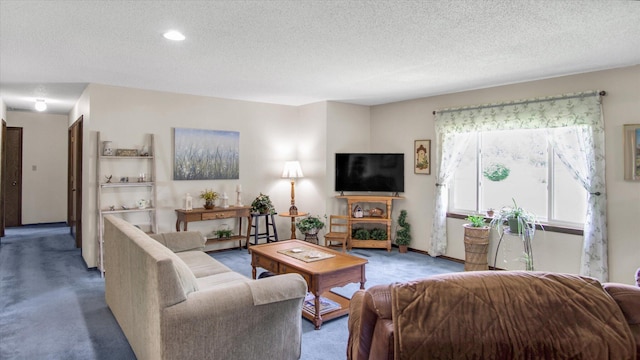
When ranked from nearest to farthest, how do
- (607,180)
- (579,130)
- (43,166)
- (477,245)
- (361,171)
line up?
(607,180)
(579,130)
(477,245)
(361,171)
(43,166)

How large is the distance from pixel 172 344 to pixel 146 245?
2.10 feet

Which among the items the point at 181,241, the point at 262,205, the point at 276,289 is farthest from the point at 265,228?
the point at 276,289

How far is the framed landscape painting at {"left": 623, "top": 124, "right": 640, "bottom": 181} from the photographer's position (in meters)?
3.73

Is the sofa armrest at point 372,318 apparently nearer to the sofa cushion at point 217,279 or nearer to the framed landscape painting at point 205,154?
the sofa cushion at point 217,279

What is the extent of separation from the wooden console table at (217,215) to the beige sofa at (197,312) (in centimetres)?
240

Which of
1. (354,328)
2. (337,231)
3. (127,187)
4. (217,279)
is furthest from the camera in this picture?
(337,231)

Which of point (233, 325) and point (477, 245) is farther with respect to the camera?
point (477, 245)

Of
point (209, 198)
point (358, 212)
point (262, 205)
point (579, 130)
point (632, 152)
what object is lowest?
point (358, 212)

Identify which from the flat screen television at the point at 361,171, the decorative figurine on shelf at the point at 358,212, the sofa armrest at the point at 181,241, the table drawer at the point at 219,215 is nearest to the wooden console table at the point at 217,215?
the table drawer at the point at 219,215

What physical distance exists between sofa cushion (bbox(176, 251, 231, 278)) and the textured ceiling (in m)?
1.95

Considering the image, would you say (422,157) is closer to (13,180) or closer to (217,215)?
(217,215)

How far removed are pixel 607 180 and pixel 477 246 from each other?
1.52m

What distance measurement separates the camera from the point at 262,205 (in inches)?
226

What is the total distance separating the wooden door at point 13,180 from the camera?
301 inches
